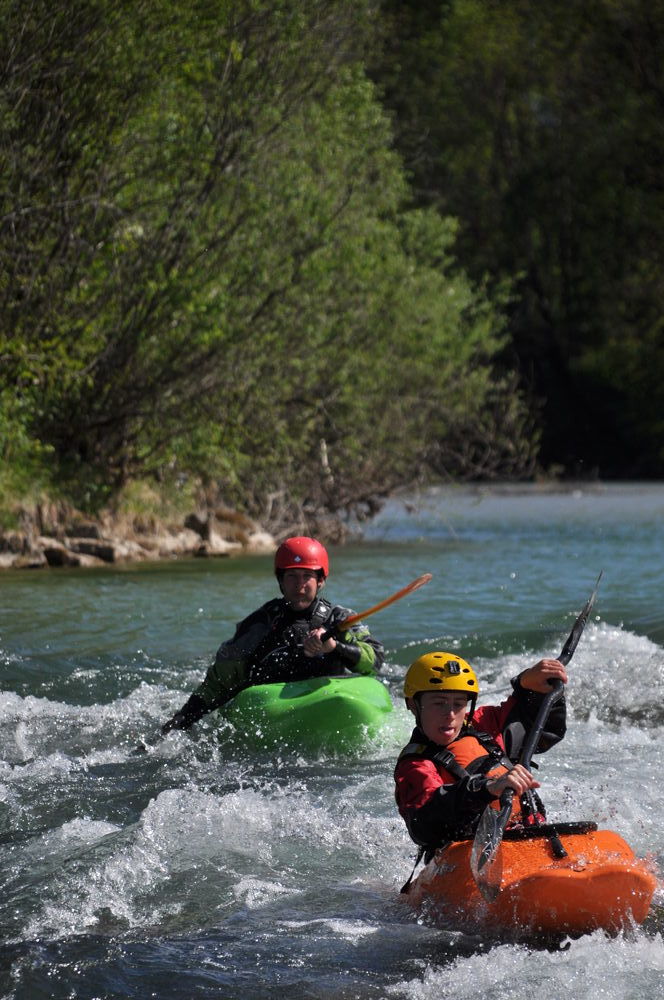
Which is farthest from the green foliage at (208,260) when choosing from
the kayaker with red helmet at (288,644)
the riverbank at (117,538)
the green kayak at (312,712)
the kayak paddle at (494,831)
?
the kayak paddle at (494,831)

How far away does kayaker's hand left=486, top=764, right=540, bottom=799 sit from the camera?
3.84m

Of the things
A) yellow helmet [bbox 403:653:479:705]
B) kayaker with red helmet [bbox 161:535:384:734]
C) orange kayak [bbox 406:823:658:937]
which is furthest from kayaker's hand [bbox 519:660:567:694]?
kayaker with red helmet [bbox 161:535:384:734]

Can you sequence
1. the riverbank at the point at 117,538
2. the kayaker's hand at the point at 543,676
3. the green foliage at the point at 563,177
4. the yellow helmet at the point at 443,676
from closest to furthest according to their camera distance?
the yellow helmet at the point at 443,676 < the kayaker's hand at the point at 543,676 < the riverbank at the point at 117,538 < the green foliage at the point at 563,177

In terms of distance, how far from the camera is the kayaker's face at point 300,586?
22.2 feet

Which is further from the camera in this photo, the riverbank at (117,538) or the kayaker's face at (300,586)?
the riverbank at (117,538)

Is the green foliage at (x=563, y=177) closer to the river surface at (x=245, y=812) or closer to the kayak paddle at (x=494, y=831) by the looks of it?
the river surface at (x=245, y=812)

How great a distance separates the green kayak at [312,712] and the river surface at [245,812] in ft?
0.29

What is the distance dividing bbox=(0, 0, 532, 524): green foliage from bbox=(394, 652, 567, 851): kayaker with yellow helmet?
8.76m

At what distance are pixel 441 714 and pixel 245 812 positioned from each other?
138cm

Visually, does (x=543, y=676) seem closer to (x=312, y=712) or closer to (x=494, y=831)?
(x=494, y=831)

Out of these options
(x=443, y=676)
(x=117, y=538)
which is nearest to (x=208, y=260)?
(x=117, y=538)

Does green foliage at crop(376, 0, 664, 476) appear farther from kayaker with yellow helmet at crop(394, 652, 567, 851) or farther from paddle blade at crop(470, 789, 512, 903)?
paddle blade at crop(470, 789, 512, 903)

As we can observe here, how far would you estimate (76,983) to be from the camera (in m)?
3.89

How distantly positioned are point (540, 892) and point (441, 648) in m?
5.34
